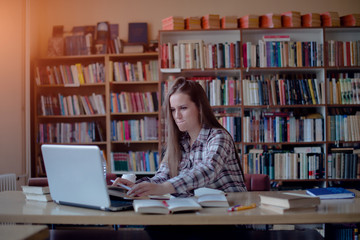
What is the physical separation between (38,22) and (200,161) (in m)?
3.70

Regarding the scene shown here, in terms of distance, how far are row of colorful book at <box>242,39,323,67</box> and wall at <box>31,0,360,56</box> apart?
735 mm

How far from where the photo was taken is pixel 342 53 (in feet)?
13.3

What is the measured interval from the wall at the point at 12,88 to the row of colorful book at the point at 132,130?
38.9 inches

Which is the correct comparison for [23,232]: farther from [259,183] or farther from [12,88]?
[12,88]

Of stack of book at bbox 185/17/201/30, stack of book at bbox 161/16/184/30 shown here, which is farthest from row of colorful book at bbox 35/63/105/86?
stack of book at bbox 185/17/201/30

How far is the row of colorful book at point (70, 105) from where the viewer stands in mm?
4508

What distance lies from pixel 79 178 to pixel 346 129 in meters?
3.33

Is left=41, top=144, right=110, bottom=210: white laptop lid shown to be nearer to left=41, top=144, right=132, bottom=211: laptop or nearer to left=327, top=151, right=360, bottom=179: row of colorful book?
left=41, top=144, right=132, bottom=211: laptop

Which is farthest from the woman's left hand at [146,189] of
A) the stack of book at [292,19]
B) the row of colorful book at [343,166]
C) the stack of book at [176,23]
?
the stack of book at [292,19]

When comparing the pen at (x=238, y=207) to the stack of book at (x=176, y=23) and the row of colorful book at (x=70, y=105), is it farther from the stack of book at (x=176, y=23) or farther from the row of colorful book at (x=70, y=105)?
the row of colorful book at (x=70, y=105)

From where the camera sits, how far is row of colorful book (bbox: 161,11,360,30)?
4039mm

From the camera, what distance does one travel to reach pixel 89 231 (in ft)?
5.62

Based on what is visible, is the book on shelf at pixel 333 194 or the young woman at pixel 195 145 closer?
the book on shelf at pixel 333 194

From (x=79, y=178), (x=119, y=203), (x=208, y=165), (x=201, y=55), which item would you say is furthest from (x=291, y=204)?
(x=201, y=55)
